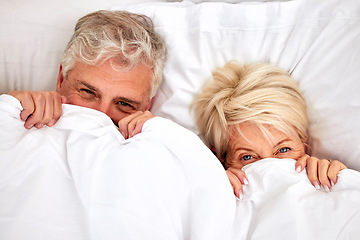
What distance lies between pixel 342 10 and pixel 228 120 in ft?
1.64

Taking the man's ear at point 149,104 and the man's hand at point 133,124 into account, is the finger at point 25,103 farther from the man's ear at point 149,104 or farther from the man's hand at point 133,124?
the man's ear at point 149,104

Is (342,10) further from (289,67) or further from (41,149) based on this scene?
(41,149)

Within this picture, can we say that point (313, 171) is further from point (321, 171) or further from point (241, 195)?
point (241, 195)

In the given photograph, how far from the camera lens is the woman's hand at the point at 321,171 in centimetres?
86

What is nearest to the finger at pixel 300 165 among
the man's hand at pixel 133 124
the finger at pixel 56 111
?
the man's hand at pixel 133 124

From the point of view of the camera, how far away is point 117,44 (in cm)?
116

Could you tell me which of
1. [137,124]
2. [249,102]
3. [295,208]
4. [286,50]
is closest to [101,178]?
[137,124]

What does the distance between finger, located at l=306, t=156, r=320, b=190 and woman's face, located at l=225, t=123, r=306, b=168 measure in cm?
9

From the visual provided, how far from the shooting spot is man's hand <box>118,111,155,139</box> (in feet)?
Answer: 2.99

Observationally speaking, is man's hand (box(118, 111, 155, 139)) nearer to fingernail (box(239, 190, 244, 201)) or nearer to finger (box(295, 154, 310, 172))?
fingernail (box(239, 190, 244, 201))

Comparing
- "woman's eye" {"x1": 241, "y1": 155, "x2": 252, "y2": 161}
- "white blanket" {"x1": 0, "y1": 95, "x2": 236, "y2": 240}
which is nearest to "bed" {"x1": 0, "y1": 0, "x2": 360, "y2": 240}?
"white blanket" {"x1": 0, "y1": 95, "x2": 236, "y2": 240}

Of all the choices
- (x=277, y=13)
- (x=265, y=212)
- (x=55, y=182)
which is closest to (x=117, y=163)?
(x=55, y=182)

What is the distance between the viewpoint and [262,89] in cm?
107

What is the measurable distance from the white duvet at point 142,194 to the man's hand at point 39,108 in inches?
1.4
